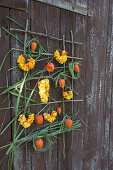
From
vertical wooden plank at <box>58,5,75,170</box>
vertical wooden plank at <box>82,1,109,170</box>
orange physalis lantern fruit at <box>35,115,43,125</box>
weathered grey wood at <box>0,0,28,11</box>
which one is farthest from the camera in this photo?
vertical wooden plank at <box>82,1,109,170</box>

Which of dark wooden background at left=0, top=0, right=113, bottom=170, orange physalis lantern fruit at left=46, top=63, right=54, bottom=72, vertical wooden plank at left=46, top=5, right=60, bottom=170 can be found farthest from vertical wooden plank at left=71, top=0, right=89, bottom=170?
orange physalis lantern fruit at left=46, top=63, right=54, bottom=72

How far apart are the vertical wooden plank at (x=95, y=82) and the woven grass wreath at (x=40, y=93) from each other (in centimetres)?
17

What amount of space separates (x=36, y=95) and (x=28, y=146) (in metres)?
0.27

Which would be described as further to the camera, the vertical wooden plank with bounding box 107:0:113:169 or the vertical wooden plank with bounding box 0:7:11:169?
the vertical wooden plank with bounding box 107:0:113:169

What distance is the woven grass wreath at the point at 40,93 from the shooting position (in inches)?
26.9

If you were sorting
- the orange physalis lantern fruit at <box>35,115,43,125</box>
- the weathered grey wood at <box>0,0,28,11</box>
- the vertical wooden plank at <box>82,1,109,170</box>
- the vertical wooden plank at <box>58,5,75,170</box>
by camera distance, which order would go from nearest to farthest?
1. the weathered grey wood at <box>0,0,28,11</box>
2. the orange physalis lantern fruit at <box>35,115,43,125</box>
3. the vertical wooden plank at <box>58,5,75,170</box>
4. the vertical wooden plank at <box>82,1,109,170</box>

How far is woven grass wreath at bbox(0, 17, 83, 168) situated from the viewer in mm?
683

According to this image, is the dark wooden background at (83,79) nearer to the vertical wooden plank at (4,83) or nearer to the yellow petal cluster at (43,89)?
the vertical wooden plank at (4,83)

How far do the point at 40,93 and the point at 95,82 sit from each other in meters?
0.49

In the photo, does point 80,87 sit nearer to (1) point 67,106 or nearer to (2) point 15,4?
(1) point 67,106

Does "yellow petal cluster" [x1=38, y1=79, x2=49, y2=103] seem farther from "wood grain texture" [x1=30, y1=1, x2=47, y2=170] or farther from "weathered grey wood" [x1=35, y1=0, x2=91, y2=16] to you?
"weathered grey wood" [x1=35, y1=0, x2=91, y2=16]

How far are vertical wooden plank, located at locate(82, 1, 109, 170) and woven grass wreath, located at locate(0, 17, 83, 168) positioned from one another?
0.17 m

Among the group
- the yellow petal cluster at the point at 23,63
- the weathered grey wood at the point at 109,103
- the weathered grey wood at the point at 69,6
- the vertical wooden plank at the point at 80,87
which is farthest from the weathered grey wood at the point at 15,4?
the weathered grey wood at the point at 109,103

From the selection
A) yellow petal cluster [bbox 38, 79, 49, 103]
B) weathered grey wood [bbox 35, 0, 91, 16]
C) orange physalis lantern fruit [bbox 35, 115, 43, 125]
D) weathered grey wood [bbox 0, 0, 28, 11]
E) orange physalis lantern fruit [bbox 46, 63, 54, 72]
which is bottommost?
orange physalis lantern fruit [bbox 35, 115, 43, 125]
